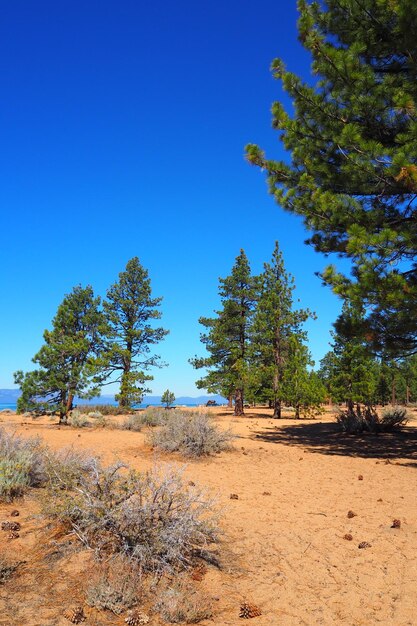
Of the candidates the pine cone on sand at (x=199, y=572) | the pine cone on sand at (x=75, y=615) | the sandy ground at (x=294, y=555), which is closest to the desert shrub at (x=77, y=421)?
the sandy ground at (x=294, y=555)

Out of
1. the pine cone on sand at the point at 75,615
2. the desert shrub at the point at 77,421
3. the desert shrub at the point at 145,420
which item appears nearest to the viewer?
the pine cone on sand at the point at 75,615

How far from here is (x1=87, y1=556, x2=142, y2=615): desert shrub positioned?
2.82m

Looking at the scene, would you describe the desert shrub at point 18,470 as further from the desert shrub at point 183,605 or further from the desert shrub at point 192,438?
the desert shrub at point 192,438

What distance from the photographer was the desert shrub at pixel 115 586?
2818mm

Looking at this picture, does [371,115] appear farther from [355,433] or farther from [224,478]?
[355,433]

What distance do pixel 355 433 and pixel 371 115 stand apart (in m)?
10.9

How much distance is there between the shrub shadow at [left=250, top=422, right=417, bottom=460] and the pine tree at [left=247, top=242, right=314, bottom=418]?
799 centimetres

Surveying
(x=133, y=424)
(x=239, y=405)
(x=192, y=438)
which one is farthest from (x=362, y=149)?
(x=239, y=405)

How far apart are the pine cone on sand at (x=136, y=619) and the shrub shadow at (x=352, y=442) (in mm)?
8199

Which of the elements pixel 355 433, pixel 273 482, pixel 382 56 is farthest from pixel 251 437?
pixel 382 56

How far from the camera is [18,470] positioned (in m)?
5.27

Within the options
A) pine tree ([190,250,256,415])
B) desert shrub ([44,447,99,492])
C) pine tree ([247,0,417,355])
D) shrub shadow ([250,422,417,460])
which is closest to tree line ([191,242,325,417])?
pine tree ([190,250,256,415])

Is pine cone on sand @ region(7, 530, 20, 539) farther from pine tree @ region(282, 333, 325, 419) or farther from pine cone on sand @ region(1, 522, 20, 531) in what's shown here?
pine tree @ region(282, 333, 325, 419)

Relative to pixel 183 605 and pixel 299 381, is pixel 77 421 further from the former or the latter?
pixel 183 605
